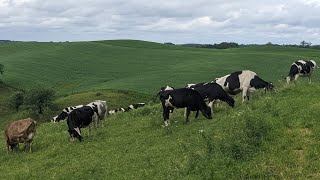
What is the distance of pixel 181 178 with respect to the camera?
11234 millimetres

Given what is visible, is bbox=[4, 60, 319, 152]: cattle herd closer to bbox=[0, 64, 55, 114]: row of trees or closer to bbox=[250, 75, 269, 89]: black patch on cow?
bbox=[250, 75, 269, 89]: black patch on cow

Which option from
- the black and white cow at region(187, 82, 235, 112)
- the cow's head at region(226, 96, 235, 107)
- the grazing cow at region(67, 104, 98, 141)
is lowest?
the grazing cow at region(67, 104, 98, 141)

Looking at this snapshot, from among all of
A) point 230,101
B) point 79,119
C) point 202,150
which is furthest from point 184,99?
point 202,150

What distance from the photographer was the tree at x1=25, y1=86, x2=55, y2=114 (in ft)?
194

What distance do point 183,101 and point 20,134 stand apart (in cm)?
799

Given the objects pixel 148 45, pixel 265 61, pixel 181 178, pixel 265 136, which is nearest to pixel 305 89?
pixel 265 136

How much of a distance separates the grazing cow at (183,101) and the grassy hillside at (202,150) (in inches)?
25.6

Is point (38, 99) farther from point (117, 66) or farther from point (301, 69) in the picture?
point (117, 66)

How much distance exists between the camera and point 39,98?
2311 inches

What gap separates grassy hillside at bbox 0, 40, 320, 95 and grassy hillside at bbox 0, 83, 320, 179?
44424 mm

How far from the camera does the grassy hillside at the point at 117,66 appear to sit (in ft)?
239

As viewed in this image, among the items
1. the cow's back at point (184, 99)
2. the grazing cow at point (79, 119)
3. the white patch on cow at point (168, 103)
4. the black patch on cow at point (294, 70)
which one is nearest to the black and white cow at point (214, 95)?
the cow's back at point (184, 99)

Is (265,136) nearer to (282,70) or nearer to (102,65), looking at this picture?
(282,70)

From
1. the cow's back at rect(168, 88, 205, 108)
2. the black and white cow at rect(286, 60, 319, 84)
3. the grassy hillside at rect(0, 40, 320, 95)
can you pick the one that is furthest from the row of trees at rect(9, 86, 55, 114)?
the cow's back at rect(168, 88, 205, 108)
